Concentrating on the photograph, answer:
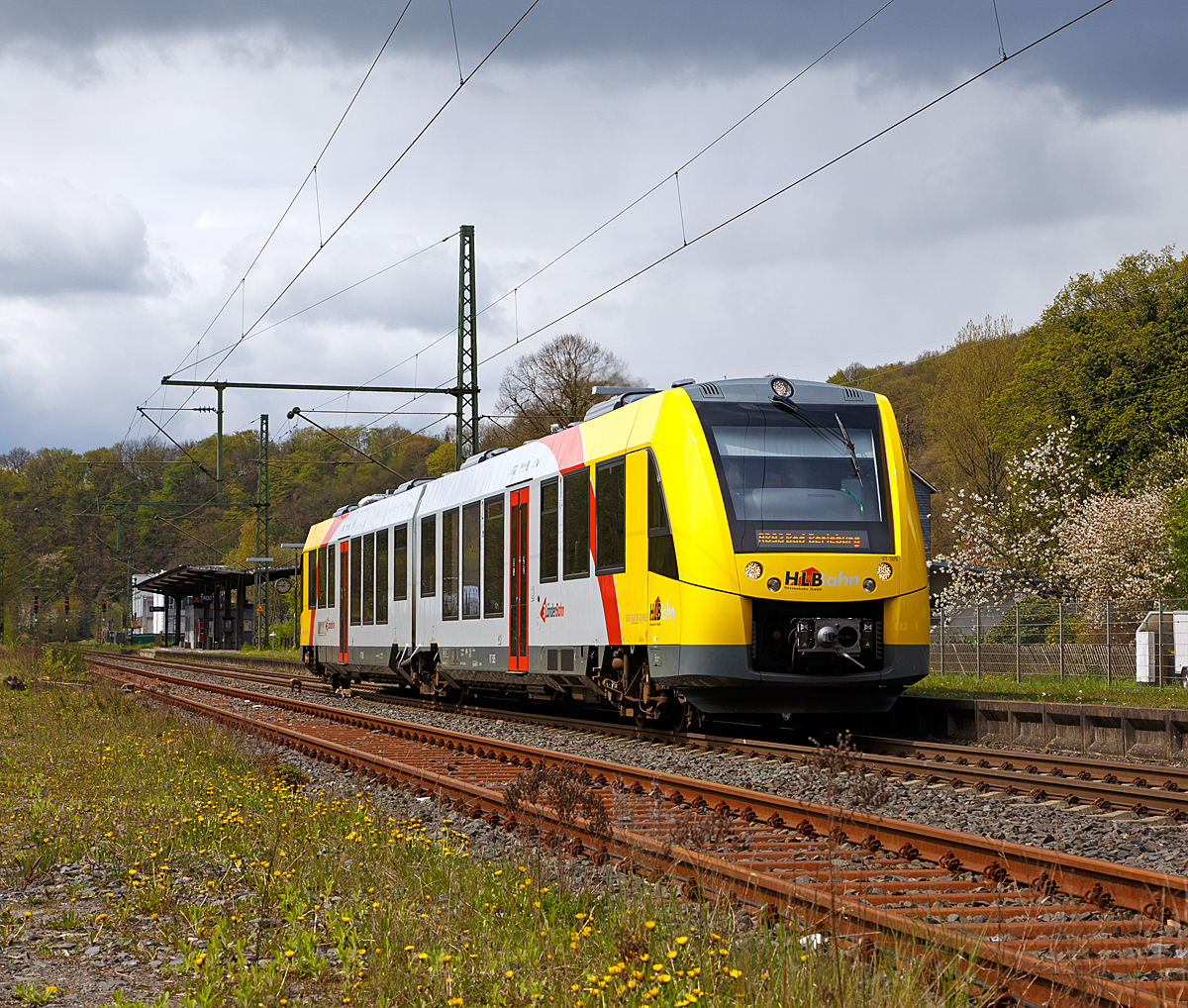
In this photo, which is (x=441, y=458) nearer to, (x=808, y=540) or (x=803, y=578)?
(x=808, y=540)

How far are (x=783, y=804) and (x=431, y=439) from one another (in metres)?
68.7

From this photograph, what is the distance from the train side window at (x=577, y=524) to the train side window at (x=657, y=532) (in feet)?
4.99

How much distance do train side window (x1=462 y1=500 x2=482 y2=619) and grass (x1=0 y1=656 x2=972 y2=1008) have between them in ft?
24.9

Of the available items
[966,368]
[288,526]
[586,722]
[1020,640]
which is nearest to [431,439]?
[288,526]

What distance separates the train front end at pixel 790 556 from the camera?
458 inches

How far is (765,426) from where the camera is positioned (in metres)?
12.4

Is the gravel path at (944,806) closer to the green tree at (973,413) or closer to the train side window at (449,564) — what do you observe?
the train side window at (449,564)

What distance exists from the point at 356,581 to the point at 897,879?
18.1 meters

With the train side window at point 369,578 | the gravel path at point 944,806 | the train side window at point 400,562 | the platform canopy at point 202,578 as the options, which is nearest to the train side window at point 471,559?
the train side window at point 400,562

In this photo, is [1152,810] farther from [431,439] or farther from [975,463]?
[431,439]

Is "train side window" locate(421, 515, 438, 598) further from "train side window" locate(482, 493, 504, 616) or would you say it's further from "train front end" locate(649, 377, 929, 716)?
"train front end" locate(649, 377, 929, 716)

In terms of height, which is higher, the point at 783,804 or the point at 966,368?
the point at 966,368

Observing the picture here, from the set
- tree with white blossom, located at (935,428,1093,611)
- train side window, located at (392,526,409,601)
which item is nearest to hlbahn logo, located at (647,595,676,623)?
train side window, located at (392,526,409,601)

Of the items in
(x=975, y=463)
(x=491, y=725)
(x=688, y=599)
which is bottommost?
(x=491, y=725)
